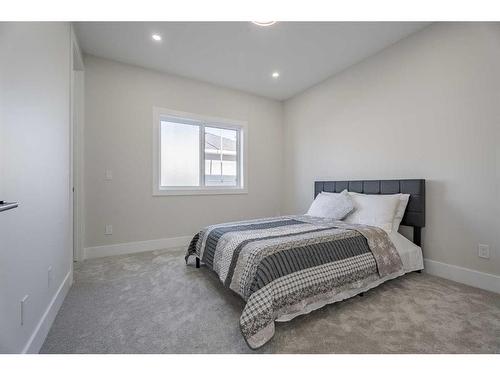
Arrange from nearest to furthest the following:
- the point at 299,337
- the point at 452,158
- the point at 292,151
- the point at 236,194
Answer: the point at 299,337, the point at 452,158, the point at 236,194, the point at 292,151

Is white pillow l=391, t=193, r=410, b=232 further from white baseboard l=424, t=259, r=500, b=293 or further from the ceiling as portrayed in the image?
the ceiling

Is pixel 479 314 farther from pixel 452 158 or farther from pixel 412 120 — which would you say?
pixel 412 120

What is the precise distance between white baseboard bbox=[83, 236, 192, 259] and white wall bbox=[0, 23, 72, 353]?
1.09 m

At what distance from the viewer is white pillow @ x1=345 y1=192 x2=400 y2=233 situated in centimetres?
234

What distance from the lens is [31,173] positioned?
4.14 ft

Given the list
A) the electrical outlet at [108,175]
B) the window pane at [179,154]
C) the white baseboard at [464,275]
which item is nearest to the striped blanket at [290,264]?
the white baseboard at [464,275]

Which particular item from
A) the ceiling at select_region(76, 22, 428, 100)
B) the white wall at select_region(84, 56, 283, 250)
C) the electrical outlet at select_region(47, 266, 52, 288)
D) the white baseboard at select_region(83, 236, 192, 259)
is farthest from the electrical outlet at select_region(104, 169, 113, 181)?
the electrical outlet at select_region(47, 266, 52, 288)

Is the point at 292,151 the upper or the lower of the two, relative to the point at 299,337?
upper

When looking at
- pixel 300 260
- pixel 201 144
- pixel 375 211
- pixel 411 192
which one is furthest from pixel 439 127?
pixel 201 144

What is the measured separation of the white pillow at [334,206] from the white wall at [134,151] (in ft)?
5.08
